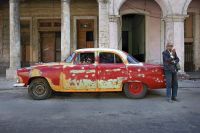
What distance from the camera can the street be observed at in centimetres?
634

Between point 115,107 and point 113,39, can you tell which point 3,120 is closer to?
point 115,107

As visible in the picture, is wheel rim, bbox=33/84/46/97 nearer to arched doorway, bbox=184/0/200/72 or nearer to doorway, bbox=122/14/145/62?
doorway, bbox=122/14/145/62

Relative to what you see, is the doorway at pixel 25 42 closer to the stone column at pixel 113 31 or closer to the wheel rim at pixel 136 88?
the stone column at pixel 113 31

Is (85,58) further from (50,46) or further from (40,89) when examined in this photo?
(50,46)

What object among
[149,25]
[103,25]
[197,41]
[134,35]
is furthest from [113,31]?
[134,35]

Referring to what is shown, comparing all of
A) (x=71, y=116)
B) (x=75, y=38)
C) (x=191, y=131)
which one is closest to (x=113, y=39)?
(x=75, y=38)

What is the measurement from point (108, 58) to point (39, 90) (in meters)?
2.58

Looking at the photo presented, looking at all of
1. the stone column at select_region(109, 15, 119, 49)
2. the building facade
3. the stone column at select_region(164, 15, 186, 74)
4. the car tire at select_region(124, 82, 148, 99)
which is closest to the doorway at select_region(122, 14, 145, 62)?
the building facade

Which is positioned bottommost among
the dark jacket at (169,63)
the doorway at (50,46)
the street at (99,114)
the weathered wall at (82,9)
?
the street at (99,114)

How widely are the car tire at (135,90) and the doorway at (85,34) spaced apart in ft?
33.1

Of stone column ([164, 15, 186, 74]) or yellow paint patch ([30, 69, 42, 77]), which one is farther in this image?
stone column ([164, 15, 186, 74])

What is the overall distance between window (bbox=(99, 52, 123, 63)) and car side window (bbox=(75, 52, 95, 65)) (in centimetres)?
28

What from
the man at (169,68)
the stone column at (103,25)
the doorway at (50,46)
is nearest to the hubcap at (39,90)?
the man at (169,68)

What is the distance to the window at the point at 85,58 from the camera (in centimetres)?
1022
